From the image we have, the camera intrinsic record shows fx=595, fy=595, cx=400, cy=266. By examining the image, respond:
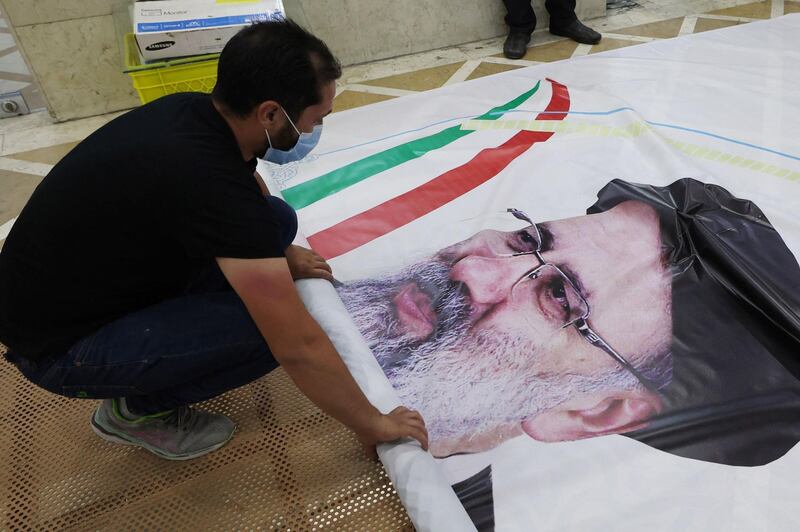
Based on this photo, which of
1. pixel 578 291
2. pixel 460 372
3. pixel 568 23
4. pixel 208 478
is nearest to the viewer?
pixel 208 478

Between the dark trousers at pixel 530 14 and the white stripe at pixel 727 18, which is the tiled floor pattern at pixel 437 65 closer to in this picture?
the white stripe at pixel 727 18

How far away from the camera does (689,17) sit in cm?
338

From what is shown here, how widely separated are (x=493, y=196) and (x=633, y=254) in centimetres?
49

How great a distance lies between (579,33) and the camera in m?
3.26

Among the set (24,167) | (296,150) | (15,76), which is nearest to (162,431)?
(296,150)

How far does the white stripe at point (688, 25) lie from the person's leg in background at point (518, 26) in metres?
0.80

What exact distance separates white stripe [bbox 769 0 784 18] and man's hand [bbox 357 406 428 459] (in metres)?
3.35

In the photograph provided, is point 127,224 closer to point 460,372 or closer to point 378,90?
point 460,372

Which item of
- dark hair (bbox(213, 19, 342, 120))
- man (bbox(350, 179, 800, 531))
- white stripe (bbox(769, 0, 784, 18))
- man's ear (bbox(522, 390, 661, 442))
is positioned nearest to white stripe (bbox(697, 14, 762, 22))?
white stripe (bbox(769, 0, 784, 18))

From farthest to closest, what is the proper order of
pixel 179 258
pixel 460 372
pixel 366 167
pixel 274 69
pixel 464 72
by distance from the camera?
pixel 464 72
pixel 366 167
pixel 460 372
pixel 179 258
pixel 274 69

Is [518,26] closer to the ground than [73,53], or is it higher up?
closer to the ground

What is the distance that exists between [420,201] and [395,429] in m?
0.97

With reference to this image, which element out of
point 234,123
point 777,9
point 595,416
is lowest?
point 595,416

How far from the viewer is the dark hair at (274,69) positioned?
1052 mm
